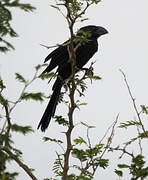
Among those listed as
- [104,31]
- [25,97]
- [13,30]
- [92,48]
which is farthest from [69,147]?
[104,31]

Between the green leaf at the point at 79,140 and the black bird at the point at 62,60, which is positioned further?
the black bird at the point at 62,60

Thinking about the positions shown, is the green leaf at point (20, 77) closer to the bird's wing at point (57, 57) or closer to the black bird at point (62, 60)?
the black bird at point (62, 60)

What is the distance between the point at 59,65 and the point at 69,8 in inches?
121

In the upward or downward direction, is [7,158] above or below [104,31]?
below

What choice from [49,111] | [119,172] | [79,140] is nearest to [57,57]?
[49,111]

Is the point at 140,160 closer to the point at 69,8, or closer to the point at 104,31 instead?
the point at 69,8

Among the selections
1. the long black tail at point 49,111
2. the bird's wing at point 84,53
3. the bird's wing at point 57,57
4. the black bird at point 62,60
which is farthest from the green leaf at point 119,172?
the bird's wing at point 84,53

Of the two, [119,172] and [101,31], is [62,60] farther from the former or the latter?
[119,172]

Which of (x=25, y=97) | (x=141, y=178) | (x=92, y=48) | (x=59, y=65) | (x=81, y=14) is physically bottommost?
(x=141, y=178)

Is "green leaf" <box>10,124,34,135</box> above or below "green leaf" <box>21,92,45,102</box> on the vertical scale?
below

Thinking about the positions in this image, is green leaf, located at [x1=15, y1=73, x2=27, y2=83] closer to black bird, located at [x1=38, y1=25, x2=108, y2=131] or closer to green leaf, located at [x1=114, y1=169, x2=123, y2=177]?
green leaf, located at [x1=114, y1=169, x2=123, y2=177]

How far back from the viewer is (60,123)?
12.8 feet

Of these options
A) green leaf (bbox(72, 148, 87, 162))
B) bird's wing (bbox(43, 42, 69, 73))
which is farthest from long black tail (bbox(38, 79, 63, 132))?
green leaf (bbox(72, 148, 87, 162))

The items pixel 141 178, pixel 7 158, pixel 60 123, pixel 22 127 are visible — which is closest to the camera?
pixel 22 127
